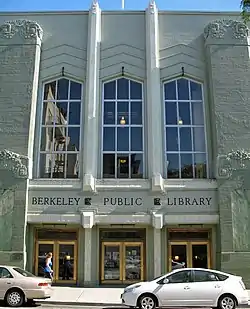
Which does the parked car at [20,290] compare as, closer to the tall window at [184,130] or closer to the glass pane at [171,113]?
the tall window at [184,130]

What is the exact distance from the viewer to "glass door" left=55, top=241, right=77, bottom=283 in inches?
856

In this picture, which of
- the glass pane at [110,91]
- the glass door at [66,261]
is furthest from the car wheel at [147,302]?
the glass pane at [110,91]

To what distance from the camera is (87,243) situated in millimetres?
21547

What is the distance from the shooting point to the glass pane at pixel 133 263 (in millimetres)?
21844

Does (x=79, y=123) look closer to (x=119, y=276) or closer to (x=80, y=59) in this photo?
(x=80, y=59)

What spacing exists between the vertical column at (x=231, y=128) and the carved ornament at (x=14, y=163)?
944cm

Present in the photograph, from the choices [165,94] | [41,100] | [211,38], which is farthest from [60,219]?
[211,38]

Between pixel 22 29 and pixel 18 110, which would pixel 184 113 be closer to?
pixel 18 110

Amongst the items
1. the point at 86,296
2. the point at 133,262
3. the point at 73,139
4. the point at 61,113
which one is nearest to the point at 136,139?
the point at 73,139

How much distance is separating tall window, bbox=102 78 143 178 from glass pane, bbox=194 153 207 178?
2771 millimetres

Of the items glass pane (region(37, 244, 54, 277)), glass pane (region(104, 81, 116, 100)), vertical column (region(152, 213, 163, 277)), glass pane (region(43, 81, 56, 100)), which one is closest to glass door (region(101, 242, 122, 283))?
vertical column (region(152, 213, 163, 277))

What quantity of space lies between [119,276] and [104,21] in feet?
44.4

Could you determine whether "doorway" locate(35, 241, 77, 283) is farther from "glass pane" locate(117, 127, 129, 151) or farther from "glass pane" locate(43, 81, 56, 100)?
"glass pane" locate(43, 81, 56, 100)

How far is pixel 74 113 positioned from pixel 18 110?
2843mm
